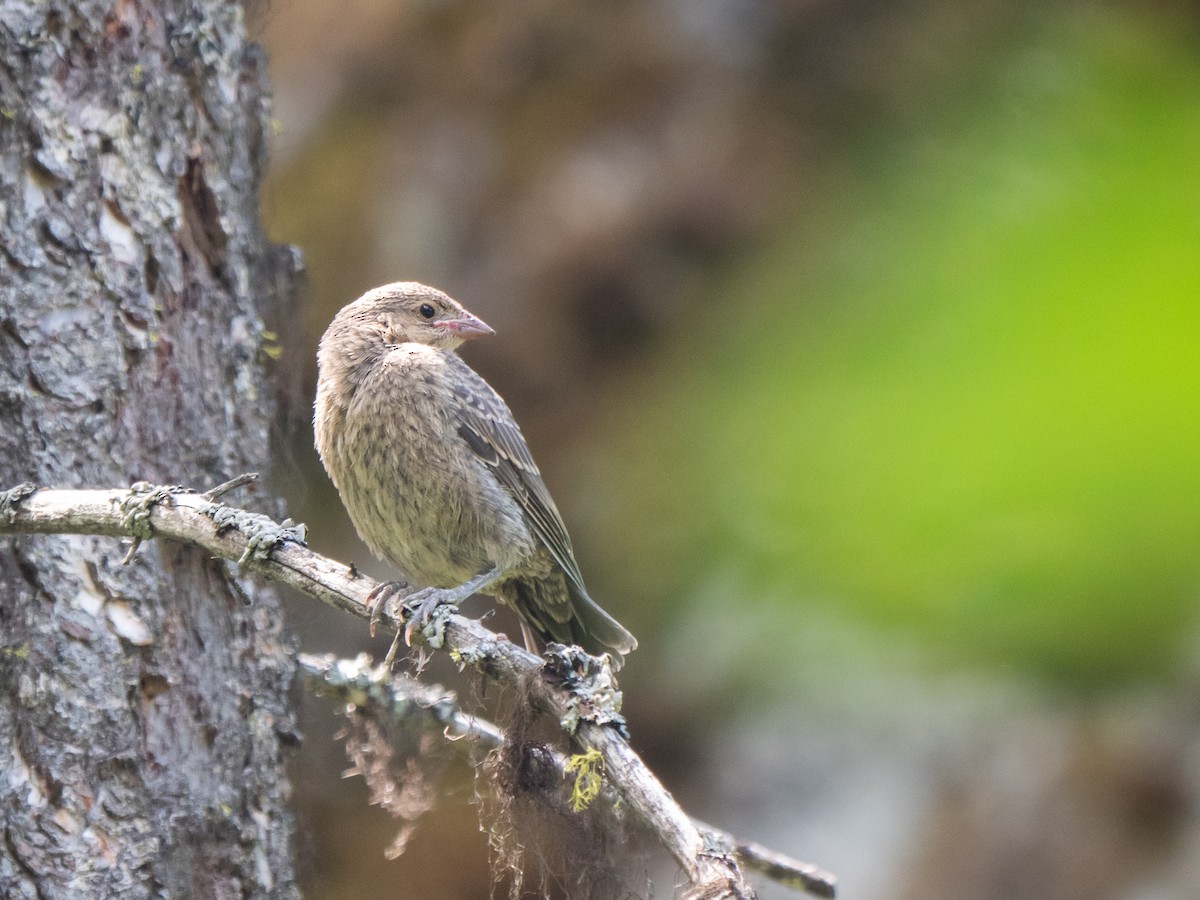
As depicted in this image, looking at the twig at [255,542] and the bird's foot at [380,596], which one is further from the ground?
the bird's foot at [380,596]

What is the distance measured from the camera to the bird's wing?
190 inches

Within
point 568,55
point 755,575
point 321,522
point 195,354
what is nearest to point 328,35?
point 568,55

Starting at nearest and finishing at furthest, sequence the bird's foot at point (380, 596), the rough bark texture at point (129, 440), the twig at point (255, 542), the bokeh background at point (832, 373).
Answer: the twig at point (255, 542)
the bird's foot at point (380, 596)
the rough bark texture at point (129, 440)
the bokeh background at point (832, 373)

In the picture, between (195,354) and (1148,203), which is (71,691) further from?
(1148,203)

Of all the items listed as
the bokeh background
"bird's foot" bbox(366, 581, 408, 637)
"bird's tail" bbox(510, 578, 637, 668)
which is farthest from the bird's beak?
"bird's foot" bbox(366, 581, 408, 637)

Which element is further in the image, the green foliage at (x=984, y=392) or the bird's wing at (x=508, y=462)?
the bird's wing at (x=508, y=462)

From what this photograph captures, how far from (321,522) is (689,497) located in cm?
207

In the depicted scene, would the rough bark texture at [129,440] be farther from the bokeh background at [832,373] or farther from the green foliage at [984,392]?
the green foliage at [984,392]

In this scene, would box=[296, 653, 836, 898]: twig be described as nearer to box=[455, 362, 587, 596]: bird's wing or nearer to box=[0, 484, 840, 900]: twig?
box=[0, 484, 840, 900]: twig

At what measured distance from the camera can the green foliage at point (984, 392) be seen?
4531 millimetres

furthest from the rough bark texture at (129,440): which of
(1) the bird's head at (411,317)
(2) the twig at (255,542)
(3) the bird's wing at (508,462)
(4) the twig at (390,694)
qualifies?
(1) the bird's head at (411,317)

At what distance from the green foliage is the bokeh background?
0.02 m

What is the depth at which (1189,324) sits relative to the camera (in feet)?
13.0

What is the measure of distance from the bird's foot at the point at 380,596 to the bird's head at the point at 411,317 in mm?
1181
